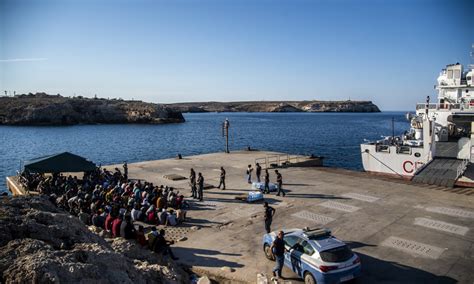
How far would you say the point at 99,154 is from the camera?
6059 cm

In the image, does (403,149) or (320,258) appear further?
(403,149)

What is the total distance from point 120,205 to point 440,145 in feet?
83.5

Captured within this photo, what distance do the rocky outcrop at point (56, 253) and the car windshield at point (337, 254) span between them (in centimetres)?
384

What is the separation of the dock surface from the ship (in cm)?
177

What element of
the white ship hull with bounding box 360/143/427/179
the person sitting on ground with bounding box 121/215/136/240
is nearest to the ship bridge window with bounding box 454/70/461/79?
the white ship hull with bounding box 360/143/427/179

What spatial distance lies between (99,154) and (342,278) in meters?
57.4

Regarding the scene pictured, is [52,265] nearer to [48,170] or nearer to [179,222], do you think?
[179,222]

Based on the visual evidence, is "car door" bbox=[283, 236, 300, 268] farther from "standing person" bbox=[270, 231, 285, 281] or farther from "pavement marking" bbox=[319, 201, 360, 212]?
"pavement marking" bbox=[319, 201, 360, 212]

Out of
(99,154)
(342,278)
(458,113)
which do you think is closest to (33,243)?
(342,278)

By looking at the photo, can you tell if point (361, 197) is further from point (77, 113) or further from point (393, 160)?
point (77, 113)

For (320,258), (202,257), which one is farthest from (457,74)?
(202,257)

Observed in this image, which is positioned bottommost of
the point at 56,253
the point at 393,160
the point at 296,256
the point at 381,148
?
the point at 296,256

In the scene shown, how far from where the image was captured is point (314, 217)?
16.6 metres

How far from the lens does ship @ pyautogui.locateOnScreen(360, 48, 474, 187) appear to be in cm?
2330
